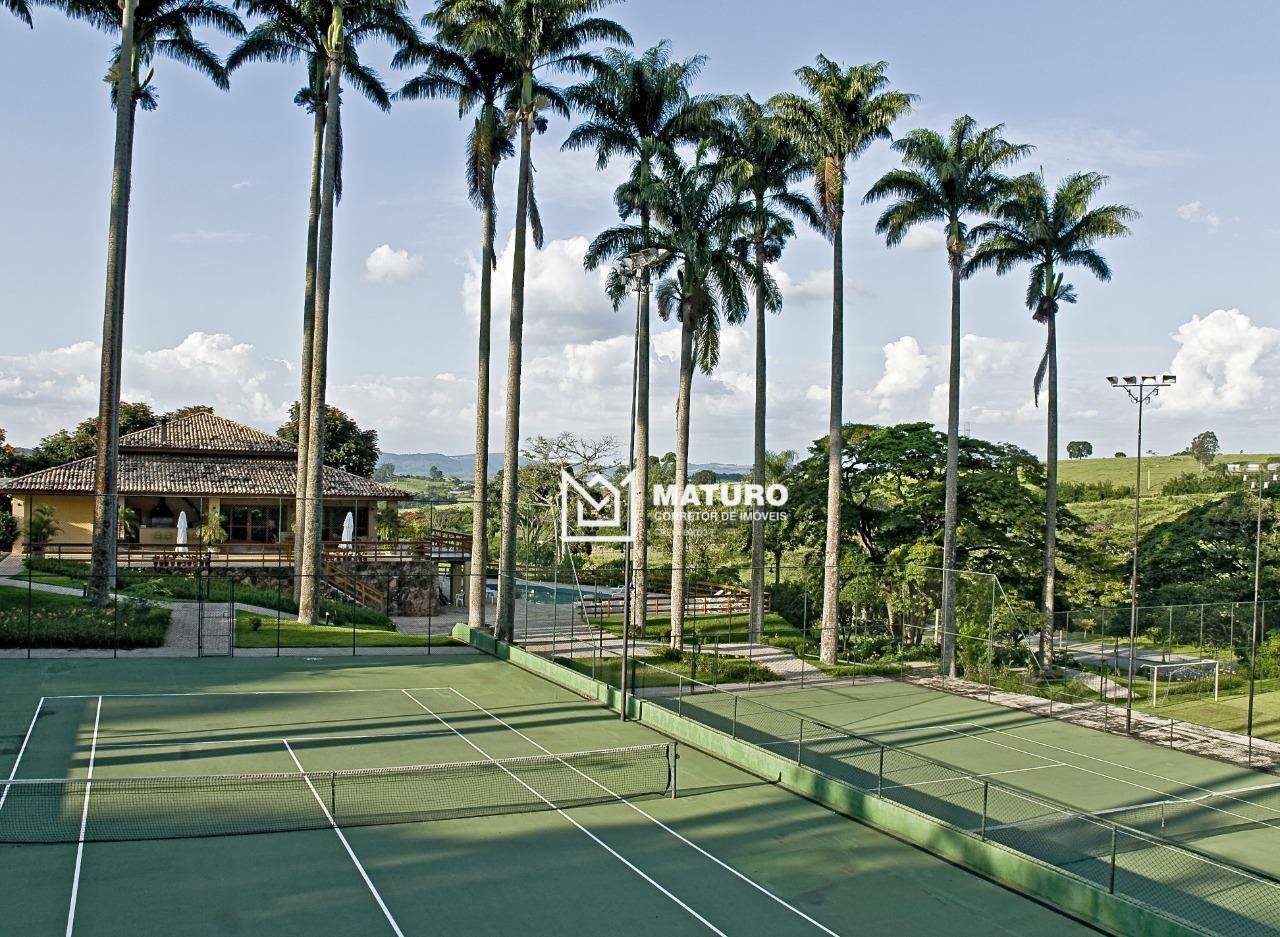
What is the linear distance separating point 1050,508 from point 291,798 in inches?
1084

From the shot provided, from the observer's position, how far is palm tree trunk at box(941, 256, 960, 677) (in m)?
33.0

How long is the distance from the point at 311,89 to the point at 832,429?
22846 mm

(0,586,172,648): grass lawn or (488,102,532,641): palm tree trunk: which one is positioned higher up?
(488,102,532,641): palm tree trunk

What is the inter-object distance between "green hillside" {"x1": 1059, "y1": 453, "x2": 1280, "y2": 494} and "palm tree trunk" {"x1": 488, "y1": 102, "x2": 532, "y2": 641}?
70219 mm

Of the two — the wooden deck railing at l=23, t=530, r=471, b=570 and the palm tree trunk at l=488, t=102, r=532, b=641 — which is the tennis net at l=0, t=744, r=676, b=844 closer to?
the palm tree trunk at l=488, t=102, r=532, b=641

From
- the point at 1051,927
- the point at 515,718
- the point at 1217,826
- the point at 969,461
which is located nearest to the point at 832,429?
the point at 969,461

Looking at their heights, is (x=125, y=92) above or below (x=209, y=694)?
above

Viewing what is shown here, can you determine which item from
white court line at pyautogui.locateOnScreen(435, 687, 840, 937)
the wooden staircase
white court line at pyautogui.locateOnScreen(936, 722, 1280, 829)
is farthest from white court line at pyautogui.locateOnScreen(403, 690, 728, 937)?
the wooden staircase

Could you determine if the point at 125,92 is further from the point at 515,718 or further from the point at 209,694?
the point at 515,718

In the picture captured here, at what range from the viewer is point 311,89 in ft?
128

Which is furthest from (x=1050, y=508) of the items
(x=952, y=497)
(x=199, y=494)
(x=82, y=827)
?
(x=199, y=494)

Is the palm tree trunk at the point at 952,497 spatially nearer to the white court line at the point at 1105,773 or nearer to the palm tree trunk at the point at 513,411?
the white court line at the point at 1105,773

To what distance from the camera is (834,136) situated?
110ft

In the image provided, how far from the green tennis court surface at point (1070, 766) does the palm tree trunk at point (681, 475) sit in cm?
547
